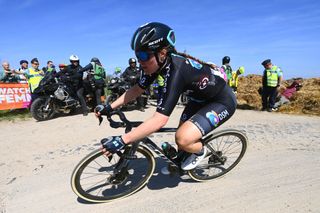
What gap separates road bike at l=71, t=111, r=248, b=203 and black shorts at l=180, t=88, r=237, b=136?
0.40m

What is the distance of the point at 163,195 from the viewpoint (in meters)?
3.73

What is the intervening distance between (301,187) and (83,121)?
21.3 feet

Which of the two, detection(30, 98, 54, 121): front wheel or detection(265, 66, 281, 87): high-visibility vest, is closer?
detection(30, 98, 54, 121): front wheel

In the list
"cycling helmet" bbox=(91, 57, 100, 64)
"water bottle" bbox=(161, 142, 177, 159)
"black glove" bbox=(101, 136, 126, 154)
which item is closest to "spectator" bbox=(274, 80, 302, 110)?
"cycling helmet" bbox=(91, 57, 100, 64)

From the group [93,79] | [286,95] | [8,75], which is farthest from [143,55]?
[286,95]

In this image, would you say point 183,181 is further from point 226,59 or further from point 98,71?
point 226,59

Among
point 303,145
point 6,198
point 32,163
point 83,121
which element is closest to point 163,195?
point 6,198

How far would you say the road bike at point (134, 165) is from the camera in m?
3.44

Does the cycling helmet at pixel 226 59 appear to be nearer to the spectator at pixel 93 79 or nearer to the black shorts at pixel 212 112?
the spectator at pixel 93 79

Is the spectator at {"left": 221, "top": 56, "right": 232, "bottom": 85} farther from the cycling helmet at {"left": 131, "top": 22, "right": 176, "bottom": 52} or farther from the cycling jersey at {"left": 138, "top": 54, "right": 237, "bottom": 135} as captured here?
the cycling helmet at {"left": 131, "top": 22, "right": 176, "bottom": 52}

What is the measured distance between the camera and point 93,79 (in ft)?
33.4

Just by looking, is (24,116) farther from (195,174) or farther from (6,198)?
(195,174)

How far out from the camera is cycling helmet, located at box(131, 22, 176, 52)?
2955mm

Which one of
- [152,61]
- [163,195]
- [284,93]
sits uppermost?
[152,61]
